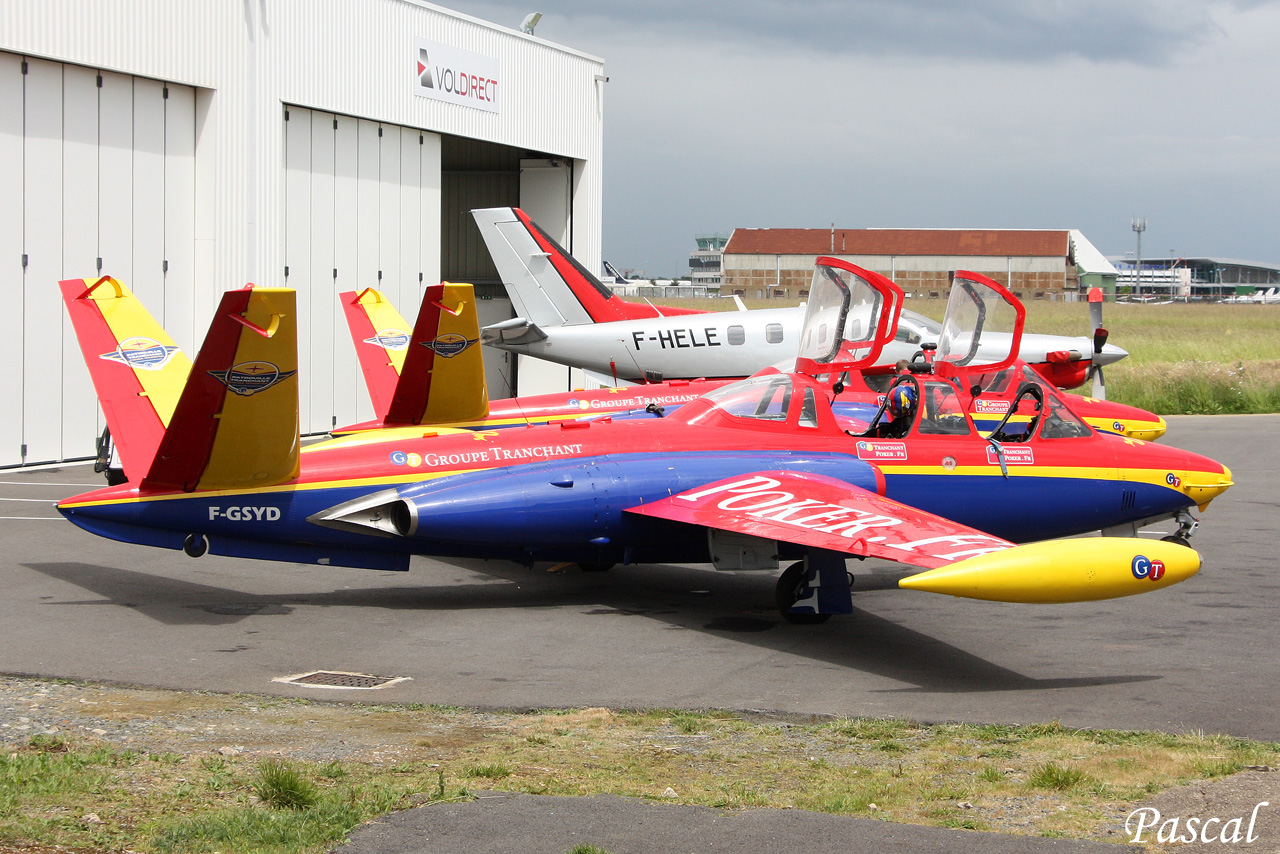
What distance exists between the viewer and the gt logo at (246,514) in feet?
34.1

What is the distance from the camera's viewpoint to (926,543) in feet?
31.2

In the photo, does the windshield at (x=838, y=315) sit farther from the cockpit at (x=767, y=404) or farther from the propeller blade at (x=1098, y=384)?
the propeller blade at (x=1098, y=384)

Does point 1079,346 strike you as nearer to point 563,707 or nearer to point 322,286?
point 322,286

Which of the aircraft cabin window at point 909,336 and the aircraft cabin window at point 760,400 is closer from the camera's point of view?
the aircraft cabin window at point 760,400

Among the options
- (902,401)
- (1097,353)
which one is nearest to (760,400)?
(902,401)

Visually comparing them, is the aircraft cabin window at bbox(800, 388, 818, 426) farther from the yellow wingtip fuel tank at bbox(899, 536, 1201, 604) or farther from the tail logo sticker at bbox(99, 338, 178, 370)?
the tail logo sticker at bbox(99, 338, 178, 370)

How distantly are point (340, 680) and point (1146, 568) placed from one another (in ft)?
19.1

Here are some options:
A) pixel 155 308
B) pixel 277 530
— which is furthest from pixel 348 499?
pixel 155 308

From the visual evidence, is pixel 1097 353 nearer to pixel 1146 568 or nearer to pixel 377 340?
pixel 377 340

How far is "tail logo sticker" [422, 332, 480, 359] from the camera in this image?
13.5 m

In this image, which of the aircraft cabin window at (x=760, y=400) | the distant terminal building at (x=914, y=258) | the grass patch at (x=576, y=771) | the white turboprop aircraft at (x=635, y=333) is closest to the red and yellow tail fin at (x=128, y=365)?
the grass patch at (x=576, y=771)

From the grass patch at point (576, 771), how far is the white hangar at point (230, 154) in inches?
593

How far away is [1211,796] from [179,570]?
10.0 meters

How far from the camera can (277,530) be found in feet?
34.8
